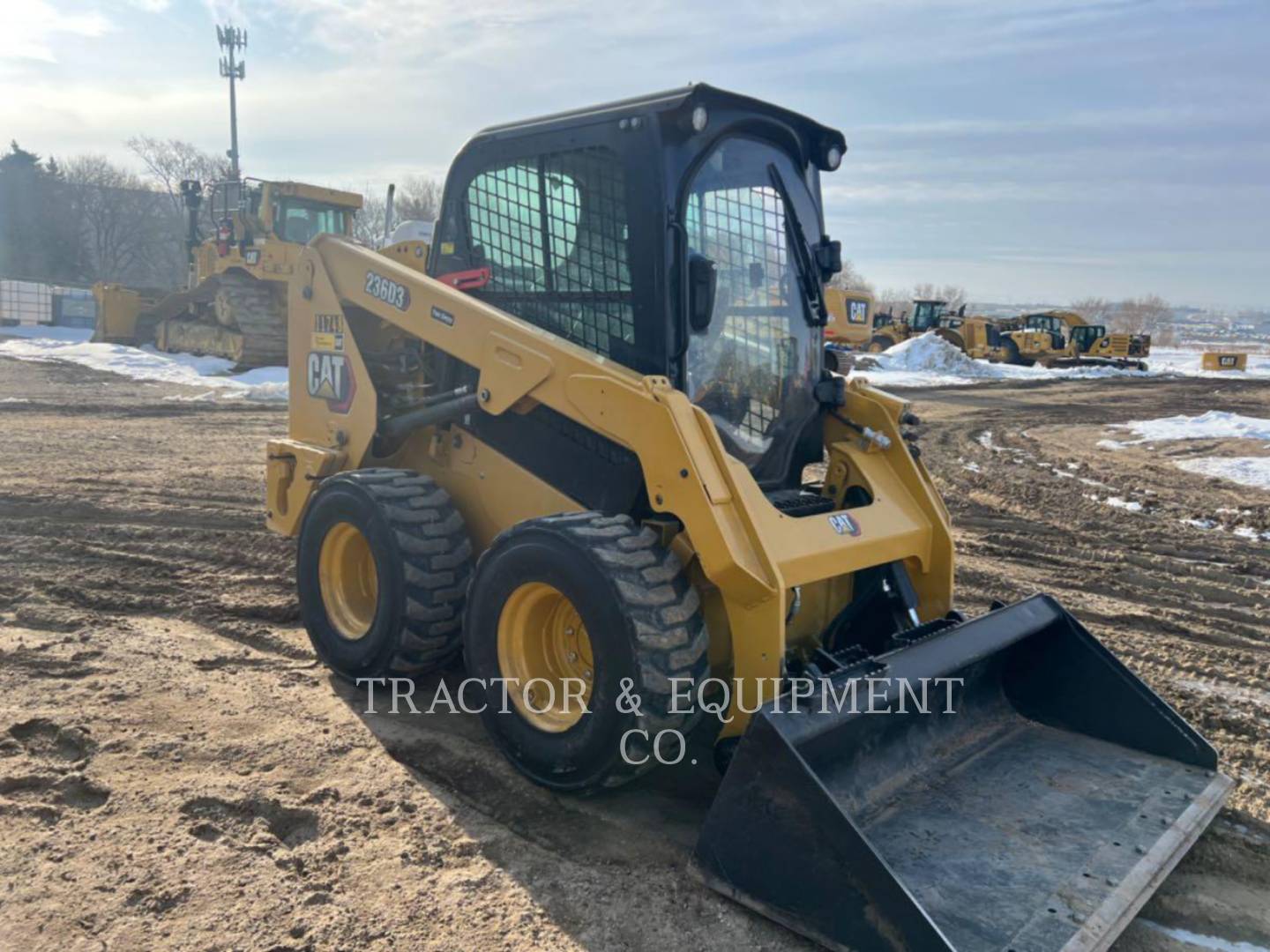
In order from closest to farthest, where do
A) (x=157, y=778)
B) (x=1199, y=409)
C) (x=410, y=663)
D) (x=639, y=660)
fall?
(x=639, y=660) < (x=157, y=778) < (x=410, y=663) < (x=1199, y=409)

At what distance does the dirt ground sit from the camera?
2.68 meters

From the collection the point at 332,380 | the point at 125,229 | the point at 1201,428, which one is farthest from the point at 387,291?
the point at 125,229

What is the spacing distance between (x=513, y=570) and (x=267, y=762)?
3.92 ft

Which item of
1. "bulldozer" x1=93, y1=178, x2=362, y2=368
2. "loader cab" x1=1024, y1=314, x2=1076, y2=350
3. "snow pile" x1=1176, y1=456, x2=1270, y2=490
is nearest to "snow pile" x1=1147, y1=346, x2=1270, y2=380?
"loader cab" x1=1024, y1=314, x2=1076, y2=350

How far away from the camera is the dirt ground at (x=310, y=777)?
8.80ft

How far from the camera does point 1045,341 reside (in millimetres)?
34312

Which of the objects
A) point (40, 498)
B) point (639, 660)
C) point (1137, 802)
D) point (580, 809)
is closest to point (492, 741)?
point (580, 809)

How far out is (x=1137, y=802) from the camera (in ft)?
10.3

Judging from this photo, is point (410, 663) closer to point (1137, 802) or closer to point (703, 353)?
point (703, 353)

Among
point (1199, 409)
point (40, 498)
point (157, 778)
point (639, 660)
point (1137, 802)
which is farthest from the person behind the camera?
point (1199, 409)

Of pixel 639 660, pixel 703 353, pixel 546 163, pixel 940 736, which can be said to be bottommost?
pixel 940 736

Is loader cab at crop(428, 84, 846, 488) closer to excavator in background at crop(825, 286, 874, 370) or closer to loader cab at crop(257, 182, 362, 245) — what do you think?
excavator in background at crop(825, 286, 874, 370)

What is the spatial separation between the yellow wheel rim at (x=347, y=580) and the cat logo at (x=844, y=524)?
2.08 meters

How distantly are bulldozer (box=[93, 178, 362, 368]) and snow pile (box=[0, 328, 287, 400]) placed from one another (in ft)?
1.60
